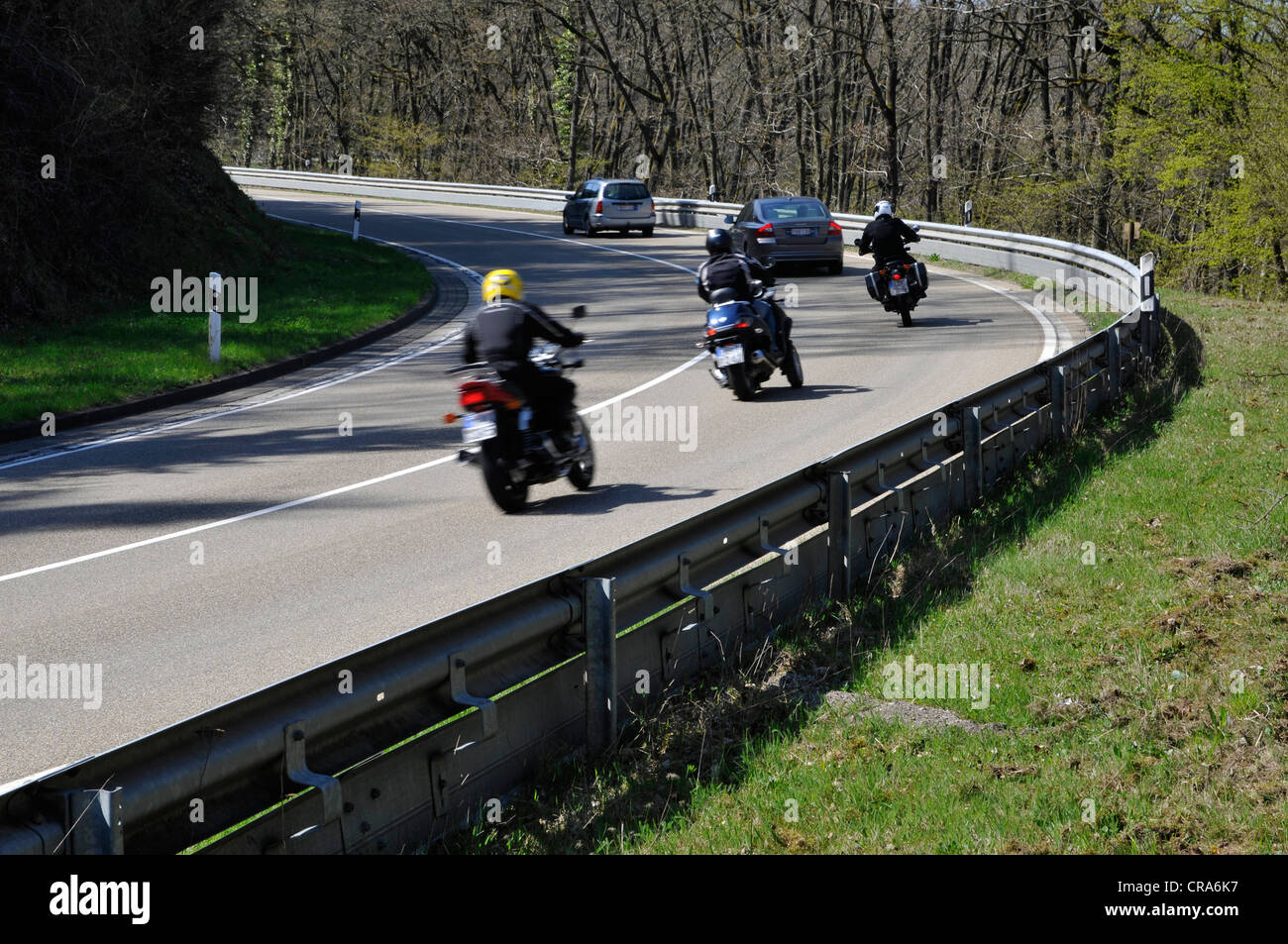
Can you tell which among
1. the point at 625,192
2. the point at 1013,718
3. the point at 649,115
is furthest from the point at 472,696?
the point at 649,115

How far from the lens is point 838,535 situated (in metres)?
7.73

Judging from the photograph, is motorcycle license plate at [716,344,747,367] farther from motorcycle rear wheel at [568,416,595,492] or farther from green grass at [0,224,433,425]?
green grass at [0,224,433,425]

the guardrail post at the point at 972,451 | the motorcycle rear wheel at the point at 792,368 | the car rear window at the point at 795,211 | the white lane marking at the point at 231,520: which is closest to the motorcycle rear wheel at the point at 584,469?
the white lane marking at the point at 231,520

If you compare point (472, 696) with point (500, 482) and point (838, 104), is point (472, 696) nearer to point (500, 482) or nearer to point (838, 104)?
point (500, 482)

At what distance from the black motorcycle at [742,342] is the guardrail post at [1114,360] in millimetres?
3378

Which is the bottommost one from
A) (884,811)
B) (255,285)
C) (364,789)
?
(884,811)

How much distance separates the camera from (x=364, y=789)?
4.31m

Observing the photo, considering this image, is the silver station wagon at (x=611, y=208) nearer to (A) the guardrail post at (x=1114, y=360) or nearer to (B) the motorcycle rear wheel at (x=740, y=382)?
(B) the motorcycle rear wheel at (x=740, y=382)

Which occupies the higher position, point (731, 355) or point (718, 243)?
point (718, 243)

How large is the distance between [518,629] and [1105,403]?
9.49m

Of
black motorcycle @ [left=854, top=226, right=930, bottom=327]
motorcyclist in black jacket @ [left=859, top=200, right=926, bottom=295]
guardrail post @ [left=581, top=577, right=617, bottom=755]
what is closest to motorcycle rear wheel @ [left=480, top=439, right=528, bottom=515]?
guardrail post @ [left=581, top=577, right=617, bottom=755]

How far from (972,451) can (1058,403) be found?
→ 2.28 meters
